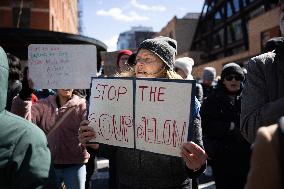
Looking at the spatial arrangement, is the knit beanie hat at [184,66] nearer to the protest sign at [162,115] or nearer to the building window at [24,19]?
the protest sign at [162,115]

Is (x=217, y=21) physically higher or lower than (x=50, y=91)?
higher

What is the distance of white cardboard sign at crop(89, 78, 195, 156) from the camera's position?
7.28 ft

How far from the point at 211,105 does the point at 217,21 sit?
50352 mm

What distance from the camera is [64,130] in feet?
12.8

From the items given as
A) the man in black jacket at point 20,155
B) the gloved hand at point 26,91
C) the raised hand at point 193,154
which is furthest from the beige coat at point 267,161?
the gloved hand at point 26,91

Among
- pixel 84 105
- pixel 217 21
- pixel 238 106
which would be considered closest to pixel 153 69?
pixel 84 105

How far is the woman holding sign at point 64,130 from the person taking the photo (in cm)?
381

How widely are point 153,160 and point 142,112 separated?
314 mm

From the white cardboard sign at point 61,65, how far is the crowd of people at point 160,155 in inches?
6.4

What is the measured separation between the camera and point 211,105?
164 inches

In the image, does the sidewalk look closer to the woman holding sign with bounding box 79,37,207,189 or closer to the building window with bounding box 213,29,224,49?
the woman holding sign with bounding box 79,37,207,189

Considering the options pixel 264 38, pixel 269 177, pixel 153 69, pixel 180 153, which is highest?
pixel 264 38

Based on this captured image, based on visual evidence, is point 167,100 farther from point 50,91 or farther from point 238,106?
point 50,91

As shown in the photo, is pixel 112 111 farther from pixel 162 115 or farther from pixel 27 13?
pixel 27 13
